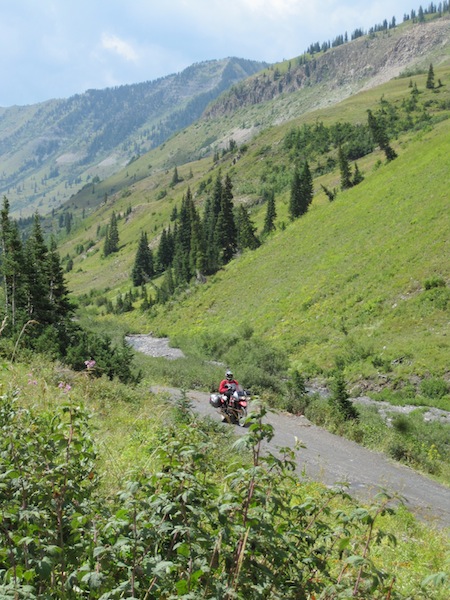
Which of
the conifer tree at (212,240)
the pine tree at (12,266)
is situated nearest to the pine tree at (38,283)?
the pine tree at (12,266)

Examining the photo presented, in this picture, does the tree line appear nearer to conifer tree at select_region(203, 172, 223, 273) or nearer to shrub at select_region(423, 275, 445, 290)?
shrub at select_region(423, 275, 445, 290)

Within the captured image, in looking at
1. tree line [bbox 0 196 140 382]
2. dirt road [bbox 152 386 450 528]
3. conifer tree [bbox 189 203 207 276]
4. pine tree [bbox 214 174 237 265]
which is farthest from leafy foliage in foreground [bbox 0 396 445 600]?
pine tree [bbox 214 174 237 265]

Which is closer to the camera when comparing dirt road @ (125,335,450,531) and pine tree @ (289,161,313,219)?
dirt road @ (125,335,450,531)

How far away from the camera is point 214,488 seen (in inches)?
158

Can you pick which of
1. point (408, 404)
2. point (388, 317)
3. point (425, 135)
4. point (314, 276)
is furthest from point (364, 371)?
point (425, 135)

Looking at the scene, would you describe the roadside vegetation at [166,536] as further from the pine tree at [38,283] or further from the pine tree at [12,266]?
the pine tree at [12,266]

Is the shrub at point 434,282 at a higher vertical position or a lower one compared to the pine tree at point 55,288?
lower

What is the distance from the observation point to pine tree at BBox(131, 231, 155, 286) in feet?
340

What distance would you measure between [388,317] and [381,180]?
29470 millimetres

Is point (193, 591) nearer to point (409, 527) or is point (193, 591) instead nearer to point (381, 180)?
point (409, 527)

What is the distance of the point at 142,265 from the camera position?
10612 centimetres

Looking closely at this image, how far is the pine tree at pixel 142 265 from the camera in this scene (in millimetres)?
103537

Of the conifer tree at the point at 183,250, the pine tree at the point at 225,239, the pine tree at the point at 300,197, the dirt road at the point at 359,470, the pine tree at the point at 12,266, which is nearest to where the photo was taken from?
the dirt road at the point at 359,470

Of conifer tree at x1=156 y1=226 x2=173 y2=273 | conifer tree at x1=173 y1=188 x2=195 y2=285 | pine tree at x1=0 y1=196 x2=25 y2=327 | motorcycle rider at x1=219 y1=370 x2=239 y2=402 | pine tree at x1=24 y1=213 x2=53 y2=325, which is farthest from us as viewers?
conifer tree at x1=156 y1=226 x2=173 y2=273
